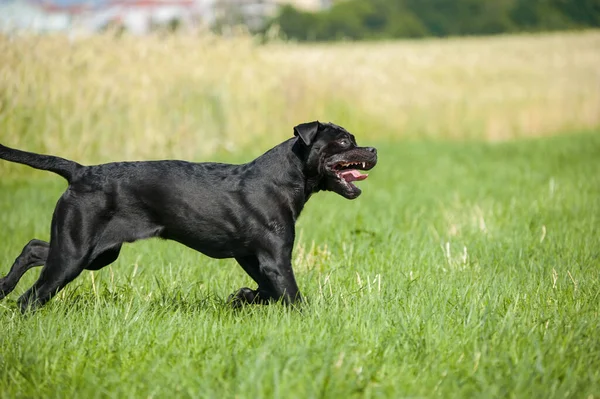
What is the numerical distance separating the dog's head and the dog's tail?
142 centimetres

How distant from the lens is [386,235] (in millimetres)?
7688

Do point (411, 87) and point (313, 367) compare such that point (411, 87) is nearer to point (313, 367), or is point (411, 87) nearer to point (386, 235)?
point (386, 235)

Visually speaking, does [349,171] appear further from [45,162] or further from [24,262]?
[24,262]

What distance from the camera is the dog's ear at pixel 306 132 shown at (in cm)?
500

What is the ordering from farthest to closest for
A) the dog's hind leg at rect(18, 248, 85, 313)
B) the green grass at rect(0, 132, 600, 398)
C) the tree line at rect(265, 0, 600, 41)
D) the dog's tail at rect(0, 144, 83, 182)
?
the tree line at rect(265, 0, 600, 41) → the dog's tail at rect(0, 144, 83, 182) → the dog's hind leg at rect(18, 248, 85, 313) → the green grass at rect(0, 132, 600, 398)

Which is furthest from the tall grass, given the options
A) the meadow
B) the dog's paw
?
the dog's paw

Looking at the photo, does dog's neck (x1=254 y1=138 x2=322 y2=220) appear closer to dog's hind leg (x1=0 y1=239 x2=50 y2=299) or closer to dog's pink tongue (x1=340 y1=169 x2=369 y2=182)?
dog's pink tongue (x1=340 y1=169 x2=369 y2=182)

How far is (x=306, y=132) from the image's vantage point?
502cm

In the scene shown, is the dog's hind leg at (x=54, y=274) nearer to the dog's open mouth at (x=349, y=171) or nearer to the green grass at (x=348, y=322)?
the green grass at (x=348, y=322)

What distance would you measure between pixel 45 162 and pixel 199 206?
100 cm

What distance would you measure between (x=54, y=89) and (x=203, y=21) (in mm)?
4961

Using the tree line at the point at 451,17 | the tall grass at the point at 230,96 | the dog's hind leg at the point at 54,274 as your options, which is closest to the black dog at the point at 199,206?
the dog's hind leg at the point at 54,274

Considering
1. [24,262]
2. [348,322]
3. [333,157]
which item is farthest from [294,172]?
[24,262]

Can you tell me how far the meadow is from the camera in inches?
154
